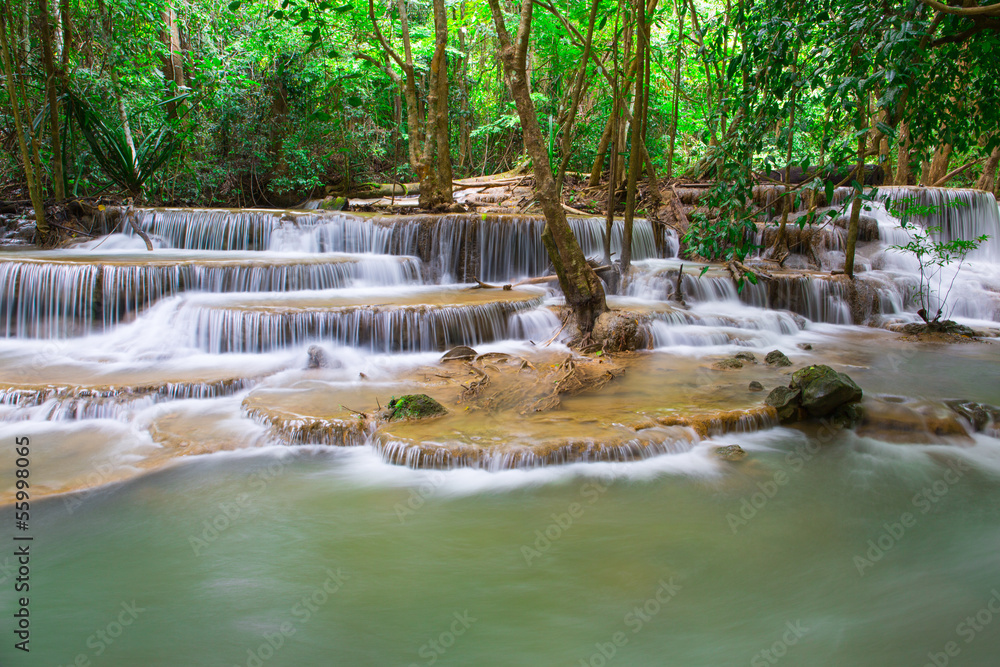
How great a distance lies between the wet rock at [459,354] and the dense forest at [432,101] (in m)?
1.97

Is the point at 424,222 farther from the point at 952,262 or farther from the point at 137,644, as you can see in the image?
the point at 952,262

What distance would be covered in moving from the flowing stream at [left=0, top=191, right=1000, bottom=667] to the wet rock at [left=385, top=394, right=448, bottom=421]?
155 millimetres

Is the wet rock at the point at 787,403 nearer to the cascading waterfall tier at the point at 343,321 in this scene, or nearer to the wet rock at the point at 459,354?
the wet rock at the point at 459,354

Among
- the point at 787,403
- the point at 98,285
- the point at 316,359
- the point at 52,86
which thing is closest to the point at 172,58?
the point at 52,86

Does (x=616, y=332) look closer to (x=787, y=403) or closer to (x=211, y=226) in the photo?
(x=787, y=403)

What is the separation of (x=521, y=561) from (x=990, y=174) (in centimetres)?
1529

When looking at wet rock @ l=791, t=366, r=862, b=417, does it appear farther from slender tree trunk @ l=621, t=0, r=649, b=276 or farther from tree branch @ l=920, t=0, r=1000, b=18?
slender tree trunk @ l=621, t=0, r=649, b=276

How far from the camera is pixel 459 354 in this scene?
6.91m

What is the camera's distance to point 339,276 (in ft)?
30.5

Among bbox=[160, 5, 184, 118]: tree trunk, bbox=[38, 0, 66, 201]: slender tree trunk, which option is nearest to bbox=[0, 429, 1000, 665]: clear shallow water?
bbox=[38, 0, 66, 201]: slender tree trunk

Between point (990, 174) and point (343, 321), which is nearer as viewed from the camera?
point (343, 321)

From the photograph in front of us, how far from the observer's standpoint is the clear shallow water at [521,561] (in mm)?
2934

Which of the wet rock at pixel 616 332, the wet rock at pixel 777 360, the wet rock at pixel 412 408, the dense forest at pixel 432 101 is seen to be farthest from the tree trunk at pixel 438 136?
the wet rock at pixel 412 408

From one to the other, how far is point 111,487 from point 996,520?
5.75 m
